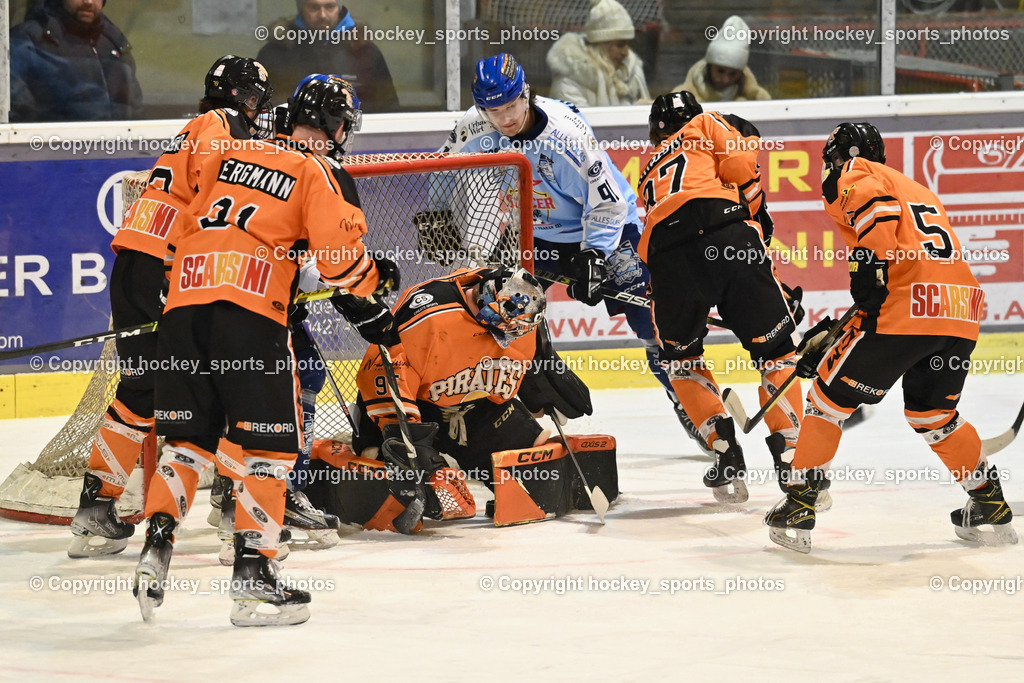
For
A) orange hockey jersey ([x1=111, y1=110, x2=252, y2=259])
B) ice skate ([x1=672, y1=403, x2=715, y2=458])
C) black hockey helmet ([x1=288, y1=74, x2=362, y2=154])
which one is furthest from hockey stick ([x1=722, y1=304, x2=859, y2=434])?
orange hockey jersey ([x1=111, y1=110, x2=252, y2=259])

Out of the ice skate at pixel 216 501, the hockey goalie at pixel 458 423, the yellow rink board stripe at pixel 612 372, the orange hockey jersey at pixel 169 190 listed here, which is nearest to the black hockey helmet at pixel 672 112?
the hockey goalie at pixel 458 423

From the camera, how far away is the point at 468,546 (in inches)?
167

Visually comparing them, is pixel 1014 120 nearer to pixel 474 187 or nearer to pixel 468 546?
pixel 474 187

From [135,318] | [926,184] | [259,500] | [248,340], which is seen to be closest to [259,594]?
[259,500]

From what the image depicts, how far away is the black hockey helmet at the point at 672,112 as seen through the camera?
488 centimetres

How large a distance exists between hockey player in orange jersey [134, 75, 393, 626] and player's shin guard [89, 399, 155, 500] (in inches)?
27.0

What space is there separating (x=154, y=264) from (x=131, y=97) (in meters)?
2.60

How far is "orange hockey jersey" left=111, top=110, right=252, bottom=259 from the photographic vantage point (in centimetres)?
401

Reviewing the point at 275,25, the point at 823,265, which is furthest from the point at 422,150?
the point at 823,265

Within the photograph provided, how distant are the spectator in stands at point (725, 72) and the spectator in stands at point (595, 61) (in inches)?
14.2

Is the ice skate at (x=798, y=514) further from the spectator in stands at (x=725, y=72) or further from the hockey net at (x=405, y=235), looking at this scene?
the spectator in stands at (x=725, y=72)

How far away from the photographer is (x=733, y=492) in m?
4.85

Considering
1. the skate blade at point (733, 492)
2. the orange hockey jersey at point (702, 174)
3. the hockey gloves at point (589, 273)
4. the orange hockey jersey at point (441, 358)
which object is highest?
the orange hockey jersey at point (702, 174)

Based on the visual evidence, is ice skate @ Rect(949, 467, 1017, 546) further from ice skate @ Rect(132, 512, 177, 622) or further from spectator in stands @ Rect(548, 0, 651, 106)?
spectator in stands @ Rect(548, 0, 651, 106)
